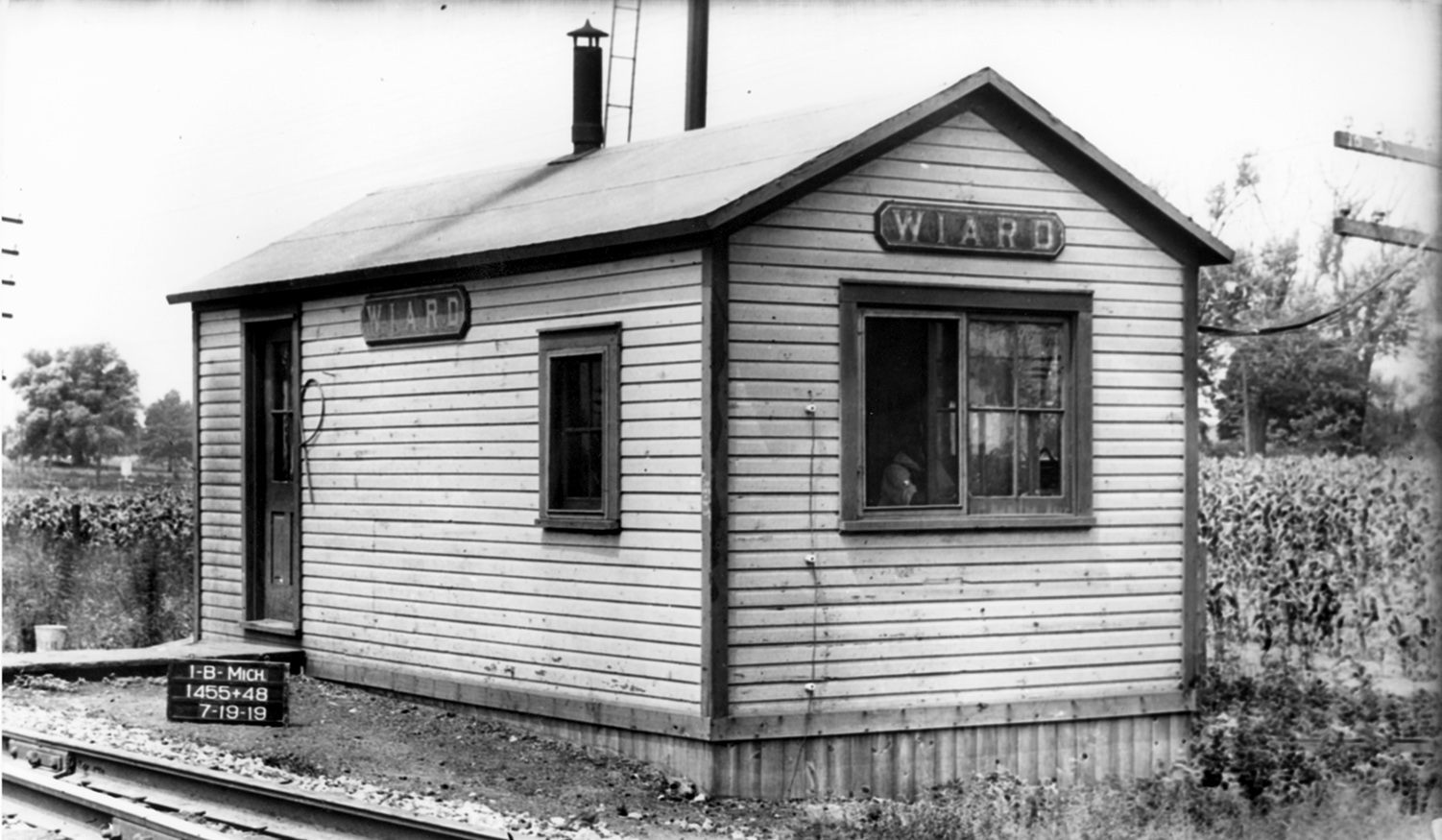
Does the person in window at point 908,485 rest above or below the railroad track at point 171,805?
above

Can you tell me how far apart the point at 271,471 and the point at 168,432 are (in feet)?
33.8

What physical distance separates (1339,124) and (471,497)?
6.95 meters

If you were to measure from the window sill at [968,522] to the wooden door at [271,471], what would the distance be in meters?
6.56

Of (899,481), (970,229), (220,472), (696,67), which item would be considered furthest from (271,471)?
(970,229)

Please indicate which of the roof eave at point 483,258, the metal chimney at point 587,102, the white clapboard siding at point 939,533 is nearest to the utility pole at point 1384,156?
the white clapboard siding at point 939,533

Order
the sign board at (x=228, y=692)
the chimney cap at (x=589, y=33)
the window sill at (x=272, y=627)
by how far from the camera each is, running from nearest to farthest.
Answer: the sign board at (x=228, y=692) < the window sill at (x=272, y=627) < the chimney cap at (x=589, y=33)

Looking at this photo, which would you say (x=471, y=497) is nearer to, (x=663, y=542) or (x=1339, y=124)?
(x=663, y=542)

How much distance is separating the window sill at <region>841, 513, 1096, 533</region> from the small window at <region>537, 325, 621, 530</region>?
1.78 m

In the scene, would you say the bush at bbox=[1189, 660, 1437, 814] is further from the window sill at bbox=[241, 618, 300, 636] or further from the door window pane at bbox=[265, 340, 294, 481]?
the door window pane at bbox=[265, 340, 294, 481]

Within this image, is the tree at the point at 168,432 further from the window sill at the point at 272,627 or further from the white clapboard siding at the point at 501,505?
the white clapboard siding at the point at 501,505

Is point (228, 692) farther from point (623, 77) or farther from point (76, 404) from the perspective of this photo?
point (76, 404)

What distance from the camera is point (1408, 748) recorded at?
1116cm

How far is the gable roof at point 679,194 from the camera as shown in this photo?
10.6 meters

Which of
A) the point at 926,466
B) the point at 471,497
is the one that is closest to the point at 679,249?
the point at 926,466
